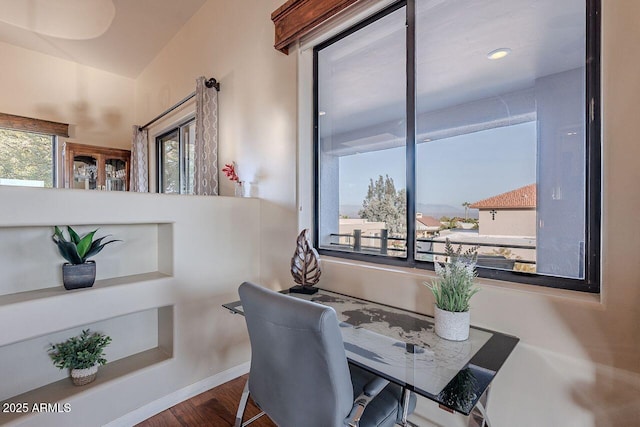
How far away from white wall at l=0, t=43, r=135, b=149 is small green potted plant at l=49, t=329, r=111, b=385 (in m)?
3.46

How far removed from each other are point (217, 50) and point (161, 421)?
9.59 ft

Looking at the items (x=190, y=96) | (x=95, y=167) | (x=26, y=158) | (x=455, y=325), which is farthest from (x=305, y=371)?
(x=26, y=158)

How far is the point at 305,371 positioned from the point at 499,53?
8.09 feet

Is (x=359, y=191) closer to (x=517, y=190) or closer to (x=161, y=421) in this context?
(x=517, y=190)

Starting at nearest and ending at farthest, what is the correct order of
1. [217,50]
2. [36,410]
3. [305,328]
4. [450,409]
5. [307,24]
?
[450,409] < [305,328] < [36,410] < [307,24] < [217,50]

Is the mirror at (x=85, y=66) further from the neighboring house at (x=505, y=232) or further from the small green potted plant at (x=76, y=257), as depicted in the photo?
the neighboring house at (x=505, y=232)

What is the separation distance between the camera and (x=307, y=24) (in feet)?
5.86

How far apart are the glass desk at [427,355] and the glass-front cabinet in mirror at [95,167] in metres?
4.32

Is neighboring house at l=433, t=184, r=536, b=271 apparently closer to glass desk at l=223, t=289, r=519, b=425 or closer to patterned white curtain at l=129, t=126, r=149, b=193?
glass desk at l=223, t=289, r=519, b=425

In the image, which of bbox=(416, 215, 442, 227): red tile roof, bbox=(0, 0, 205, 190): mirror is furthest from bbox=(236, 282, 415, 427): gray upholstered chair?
bbox=(0, 0, 205, 190): mirror

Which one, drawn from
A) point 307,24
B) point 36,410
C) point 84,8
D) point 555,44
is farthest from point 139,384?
point 84,8

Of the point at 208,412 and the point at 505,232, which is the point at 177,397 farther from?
the point at 505,232

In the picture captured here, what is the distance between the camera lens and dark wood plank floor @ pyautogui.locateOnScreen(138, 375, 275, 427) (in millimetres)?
1640

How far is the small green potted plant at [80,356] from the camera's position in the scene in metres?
1.55
